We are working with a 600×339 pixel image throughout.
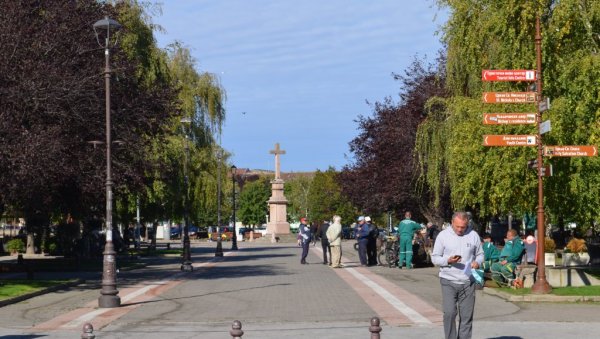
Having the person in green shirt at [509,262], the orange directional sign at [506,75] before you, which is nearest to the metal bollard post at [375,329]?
the orange directional sign at [506,75]

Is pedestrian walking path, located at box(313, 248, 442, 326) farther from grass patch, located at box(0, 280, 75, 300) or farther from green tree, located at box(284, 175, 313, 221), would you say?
green tree, located at box(284, 175, 313, 221)

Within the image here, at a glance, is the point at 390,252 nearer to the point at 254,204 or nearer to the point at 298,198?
the point at 254,204

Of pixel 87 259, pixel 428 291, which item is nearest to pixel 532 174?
pixel 428 291

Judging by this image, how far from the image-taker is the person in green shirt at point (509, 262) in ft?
78.6

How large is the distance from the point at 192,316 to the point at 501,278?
9116 millimetres

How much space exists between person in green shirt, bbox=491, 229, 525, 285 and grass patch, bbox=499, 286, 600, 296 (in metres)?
0.83

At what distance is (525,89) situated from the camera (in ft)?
80.6

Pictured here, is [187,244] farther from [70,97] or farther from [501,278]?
[501,278]

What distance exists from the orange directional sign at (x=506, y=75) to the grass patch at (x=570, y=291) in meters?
4.65

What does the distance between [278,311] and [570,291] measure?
692cm

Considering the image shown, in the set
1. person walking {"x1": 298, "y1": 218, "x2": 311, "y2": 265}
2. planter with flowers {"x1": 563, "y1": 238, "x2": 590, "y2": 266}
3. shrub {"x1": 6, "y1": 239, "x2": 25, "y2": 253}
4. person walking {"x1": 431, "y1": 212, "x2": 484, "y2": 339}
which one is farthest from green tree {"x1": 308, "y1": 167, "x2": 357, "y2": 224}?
person walking {"x1": 431, "y1": 212, "x2": 484, "y2": 339}

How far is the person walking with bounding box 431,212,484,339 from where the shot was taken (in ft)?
38.8

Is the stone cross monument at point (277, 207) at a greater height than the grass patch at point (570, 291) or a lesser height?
greater

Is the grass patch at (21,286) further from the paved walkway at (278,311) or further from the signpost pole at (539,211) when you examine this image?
the signpost pole at (539,211)
